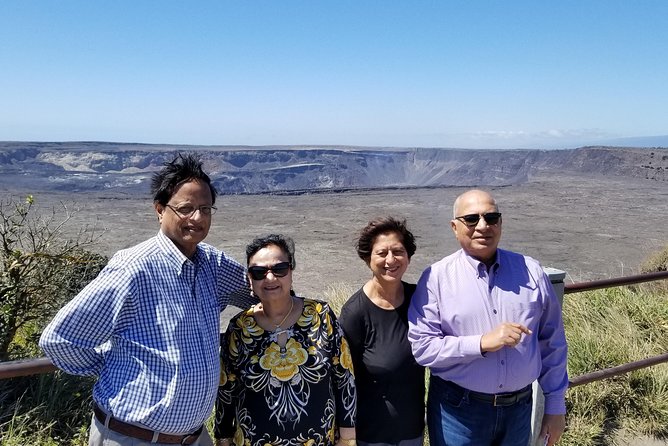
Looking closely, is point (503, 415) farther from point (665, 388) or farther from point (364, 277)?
point (364, 277)

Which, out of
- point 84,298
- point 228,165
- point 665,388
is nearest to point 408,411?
point 84,298

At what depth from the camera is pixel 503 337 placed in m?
2.01

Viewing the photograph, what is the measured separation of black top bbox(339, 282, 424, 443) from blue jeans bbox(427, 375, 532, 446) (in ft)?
0.34

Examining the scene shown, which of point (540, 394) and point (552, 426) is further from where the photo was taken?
point (540, 394)

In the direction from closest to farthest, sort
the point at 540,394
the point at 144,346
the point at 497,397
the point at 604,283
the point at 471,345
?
the point at 144,346 < the point at 471,345 < the point at 497,397 < the point at 540,394 < the point at 604,283

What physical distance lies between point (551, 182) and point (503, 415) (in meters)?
47.6

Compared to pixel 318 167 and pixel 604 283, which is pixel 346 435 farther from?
pixel 318 167

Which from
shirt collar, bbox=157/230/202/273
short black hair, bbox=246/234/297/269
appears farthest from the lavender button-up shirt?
shirt collar, bbox=157/230/202/273

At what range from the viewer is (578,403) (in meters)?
4.11

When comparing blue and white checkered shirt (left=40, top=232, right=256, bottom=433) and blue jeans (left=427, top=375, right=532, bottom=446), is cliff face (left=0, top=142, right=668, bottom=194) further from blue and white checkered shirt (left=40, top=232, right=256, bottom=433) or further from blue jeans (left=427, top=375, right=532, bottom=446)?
blue and white checkered shirt (left=40, top=232, right=256, bottom=433)

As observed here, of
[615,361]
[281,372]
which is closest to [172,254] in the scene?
[281,372]

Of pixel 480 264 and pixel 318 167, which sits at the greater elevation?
pixel 480 264

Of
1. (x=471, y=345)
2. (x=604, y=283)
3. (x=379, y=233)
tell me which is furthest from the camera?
(x=604, y=283)

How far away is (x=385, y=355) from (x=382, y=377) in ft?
0.29
